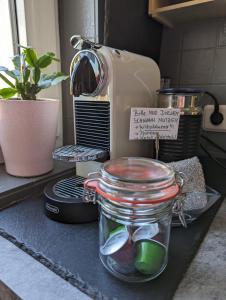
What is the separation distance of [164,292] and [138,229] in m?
0.08

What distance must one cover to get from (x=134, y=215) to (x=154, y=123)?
11.2 inches

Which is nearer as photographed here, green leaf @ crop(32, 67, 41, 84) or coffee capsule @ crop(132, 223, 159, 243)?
coffee capsule @ crop(132, 223, 159, 243)

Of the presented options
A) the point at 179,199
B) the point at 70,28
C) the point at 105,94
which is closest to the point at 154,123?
the point at 105,94

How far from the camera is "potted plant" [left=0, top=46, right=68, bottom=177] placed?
0.56 m

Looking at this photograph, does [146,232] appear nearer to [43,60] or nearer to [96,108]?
[96,108]

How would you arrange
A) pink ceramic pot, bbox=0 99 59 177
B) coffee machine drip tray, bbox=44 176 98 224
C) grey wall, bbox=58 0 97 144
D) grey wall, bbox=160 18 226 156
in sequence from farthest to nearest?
grey wall, bbox=160 18 226 156 < grey wall, bbox=58 0 97 144 < pink ceramic pot, bbox=0 99 59 177 < coffee machine drip tray, bbox=44 176 98 224

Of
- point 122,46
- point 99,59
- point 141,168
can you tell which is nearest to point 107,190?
point 141,168

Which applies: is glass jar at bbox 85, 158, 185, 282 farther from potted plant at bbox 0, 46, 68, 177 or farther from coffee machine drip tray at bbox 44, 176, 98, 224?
potted plant at bbox 0, 46, 68, 177

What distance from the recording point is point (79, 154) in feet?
1.58

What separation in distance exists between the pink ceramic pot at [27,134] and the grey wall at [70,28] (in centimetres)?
24

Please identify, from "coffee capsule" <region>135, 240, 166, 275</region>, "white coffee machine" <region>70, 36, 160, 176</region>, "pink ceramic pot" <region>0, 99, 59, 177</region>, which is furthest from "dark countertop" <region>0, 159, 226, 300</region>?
"pink ceramic pot" <region>0, 99, 59, 177</region>

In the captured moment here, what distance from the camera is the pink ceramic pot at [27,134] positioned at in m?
0.56

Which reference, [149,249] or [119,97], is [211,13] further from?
[149,249]

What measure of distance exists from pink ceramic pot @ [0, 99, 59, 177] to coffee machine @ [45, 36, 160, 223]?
0.08 m
